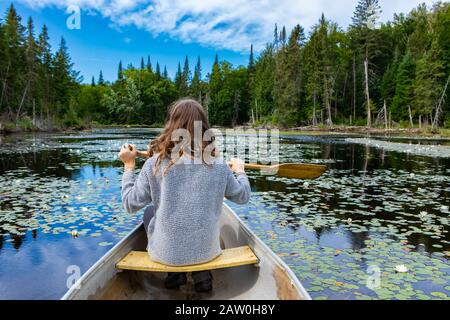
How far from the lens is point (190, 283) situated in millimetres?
3113

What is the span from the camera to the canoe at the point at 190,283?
105 inches

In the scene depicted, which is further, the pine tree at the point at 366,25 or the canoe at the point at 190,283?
the pine tree at the point at 366,25

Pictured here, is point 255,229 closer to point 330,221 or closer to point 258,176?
point 330,221

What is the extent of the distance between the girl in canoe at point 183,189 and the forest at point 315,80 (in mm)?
37058

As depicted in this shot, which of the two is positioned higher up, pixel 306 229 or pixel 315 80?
pixel 315 80

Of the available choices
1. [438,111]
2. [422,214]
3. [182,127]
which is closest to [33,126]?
[422,214]

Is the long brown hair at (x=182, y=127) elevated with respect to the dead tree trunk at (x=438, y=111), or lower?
lower

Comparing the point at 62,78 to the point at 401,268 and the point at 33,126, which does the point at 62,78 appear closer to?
the point at 33,126

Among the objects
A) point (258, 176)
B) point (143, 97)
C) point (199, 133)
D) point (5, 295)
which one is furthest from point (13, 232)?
point (143, 97)

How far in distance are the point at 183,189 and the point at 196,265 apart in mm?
628

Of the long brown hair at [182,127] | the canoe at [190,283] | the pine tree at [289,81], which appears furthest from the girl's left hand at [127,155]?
the pine tree at [289,81]

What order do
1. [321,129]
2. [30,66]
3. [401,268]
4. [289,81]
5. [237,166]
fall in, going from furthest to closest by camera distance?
[289,81] < [321,129] < [30,66] < [401,268] < [237,166]

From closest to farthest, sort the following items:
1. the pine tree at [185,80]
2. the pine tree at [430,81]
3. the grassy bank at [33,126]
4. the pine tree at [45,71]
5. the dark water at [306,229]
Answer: the dark water at [306,229] → the grassy bank at [33,126] → the pine tree at [430,81] → the pine tree at [45,71] → the pine tree at [185,80]

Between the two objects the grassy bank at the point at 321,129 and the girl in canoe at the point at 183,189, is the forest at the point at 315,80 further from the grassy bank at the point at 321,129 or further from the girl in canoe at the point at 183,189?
the girl in canoe at the point at 183,189
